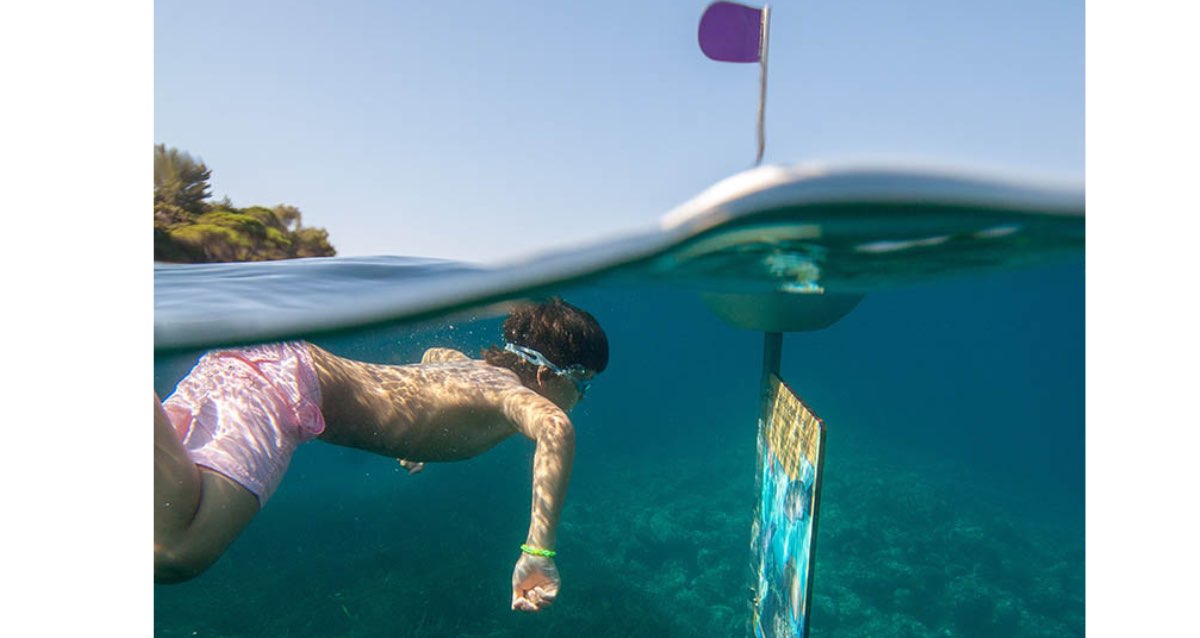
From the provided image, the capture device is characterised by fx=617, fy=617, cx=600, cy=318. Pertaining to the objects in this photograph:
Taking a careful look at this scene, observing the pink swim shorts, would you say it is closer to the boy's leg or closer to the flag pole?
the boy's leg

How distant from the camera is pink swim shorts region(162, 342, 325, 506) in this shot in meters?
3.95

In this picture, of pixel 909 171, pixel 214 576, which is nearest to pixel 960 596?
pixel 909 171

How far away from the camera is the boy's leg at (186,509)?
11.4 feet

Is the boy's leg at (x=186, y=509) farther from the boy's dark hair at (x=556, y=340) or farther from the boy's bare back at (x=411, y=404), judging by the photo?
the boy's dark hair at (x=556, y=340)

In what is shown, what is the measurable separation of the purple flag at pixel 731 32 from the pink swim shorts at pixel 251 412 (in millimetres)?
3907

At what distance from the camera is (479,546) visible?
38.5 feet

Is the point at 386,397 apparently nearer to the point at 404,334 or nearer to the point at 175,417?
the point at 175,417

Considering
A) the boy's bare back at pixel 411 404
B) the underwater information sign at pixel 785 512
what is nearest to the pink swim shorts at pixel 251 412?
the boy's bare back at pixel 411 404

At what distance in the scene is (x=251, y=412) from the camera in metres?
4.21

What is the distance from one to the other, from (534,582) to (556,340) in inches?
79.8

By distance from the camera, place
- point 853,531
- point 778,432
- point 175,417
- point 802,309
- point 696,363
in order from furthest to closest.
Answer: point 696,363
point 853,531
point 802,309
point 778,432
point 175,417

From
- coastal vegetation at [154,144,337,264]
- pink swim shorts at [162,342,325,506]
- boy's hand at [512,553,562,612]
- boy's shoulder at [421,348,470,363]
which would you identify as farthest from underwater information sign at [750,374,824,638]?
coastal vegetation at [154,144,337,264]

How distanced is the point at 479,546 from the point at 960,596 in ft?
28.8

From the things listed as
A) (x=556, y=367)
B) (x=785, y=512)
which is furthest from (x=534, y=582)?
(x=785, y=512)
